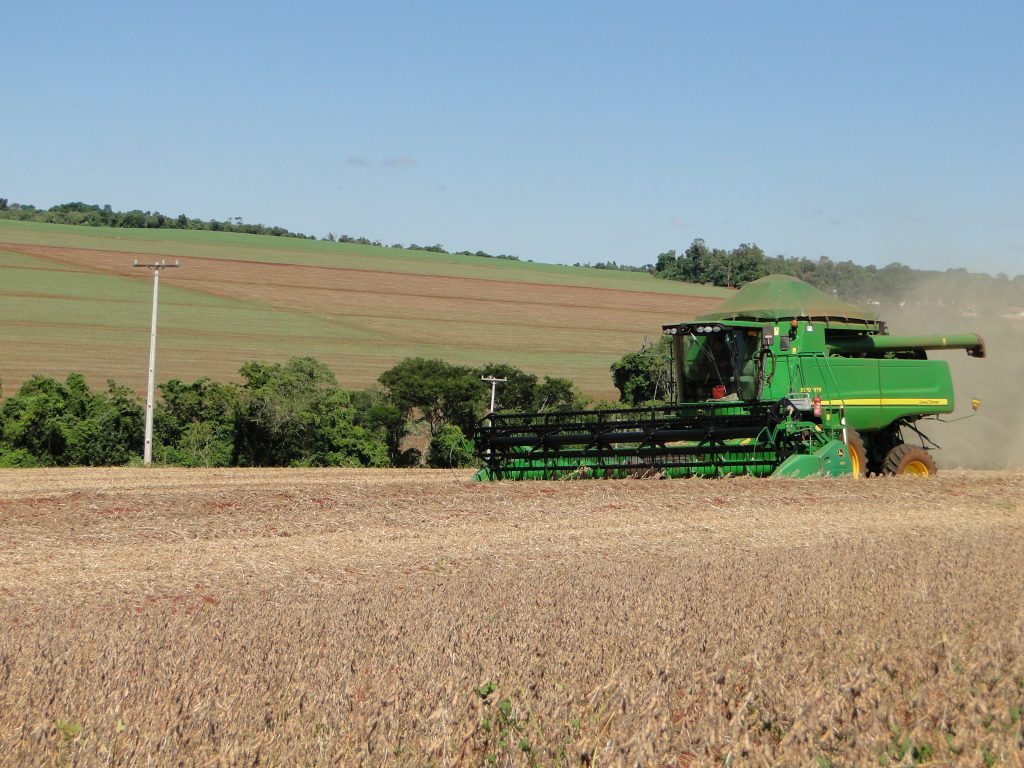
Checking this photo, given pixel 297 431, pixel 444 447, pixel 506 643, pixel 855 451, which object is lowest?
pixel 444 447

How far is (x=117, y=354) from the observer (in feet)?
156

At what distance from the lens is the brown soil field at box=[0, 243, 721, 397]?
4697 centimetres

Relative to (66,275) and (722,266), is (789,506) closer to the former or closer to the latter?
(66,275)

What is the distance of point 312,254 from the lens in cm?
7662

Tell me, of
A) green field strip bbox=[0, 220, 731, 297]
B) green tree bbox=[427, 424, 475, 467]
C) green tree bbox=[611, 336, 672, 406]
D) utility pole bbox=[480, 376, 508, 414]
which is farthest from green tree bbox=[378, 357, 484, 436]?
green field strip bbox=[0, 220, 731, 297]

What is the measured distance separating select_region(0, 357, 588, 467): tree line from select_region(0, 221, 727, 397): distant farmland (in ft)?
26.3

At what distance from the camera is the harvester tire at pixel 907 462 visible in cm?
1709

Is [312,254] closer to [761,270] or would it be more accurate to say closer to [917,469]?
[761,270]

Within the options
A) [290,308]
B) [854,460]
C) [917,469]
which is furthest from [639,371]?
[854,460]

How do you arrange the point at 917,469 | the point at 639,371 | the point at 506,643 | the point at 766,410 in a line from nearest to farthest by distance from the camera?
the point at 506,643 < the point at 766,410 < the point at 917,469 < the point at 639,371

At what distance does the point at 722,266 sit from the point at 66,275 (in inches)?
1811

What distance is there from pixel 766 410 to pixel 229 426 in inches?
890

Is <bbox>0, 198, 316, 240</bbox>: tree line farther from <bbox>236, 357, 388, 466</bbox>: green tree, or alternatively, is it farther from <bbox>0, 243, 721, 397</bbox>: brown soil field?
<bbox>236, 357, 388, 466</bbox>: green tree

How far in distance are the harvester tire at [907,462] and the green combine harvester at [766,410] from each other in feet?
0.07
